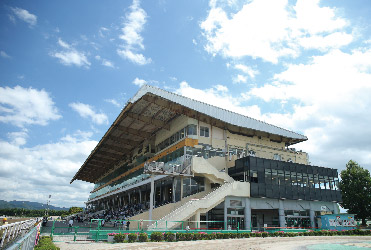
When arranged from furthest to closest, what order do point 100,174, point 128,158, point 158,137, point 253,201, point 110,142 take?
point 100,174
point 128,158
point 110,142
point 158,137
point 253,201

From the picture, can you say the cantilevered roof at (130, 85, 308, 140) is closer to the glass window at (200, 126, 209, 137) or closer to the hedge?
the glass window at (200, 126, 209, 137)

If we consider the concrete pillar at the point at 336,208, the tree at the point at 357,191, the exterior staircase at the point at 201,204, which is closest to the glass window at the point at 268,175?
the exterior staircase at the point at 201,204

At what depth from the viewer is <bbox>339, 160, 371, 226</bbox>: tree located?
54.2 metres

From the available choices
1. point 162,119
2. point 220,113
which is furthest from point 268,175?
point 162,119

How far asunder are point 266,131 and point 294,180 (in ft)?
38.0

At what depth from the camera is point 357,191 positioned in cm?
5562

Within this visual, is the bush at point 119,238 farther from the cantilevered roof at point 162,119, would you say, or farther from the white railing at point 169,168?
the cantilevered roof at point 162,119

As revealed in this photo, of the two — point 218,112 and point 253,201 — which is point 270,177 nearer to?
point 253,201

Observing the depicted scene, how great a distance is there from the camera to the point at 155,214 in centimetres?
3253

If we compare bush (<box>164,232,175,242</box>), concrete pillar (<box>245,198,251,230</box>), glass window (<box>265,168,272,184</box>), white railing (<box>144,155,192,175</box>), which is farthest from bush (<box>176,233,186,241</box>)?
glass window (<box>265,168,272,184</box>)

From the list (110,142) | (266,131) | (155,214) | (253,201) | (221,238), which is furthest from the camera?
(110,142)

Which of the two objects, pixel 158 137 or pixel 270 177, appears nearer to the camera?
pixel 270 177

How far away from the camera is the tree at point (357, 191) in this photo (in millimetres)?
54156

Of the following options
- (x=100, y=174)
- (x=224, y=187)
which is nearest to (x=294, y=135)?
(x=224, y=187)
